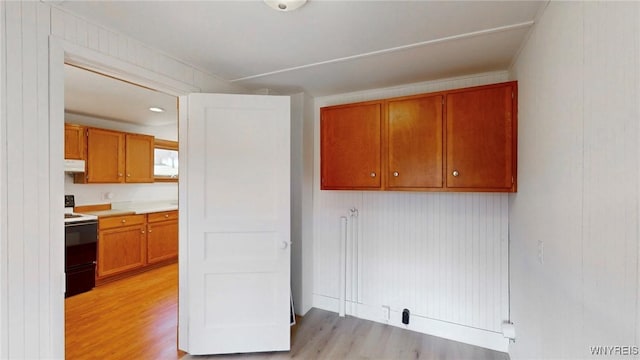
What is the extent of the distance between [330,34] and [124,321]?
314cm

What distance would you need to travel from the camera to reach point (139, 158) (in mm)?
4410

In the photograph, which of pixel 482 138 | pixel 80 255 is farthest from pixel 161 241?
pixel 482 138

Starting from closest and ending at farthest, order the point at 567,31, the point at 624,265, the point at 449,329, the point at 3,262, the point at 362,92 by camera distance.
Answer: the point at 624,265, the point at 567,31, the point at 3,262, the point at 449,329, the point at 362,92

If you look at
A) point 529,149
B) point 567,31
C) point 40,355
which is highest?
point 567,31

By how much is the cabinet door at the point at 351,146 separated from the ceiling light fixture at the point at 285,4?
43.4 inches

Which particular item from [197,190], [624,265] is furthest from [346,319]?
[624,265]

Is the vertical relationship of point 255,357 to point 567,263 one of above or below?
below

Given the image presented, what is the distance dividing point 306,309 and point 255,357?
2.58ft

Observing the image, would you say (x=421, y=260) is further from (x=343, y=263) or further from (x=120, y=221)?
(x=120, y=221)

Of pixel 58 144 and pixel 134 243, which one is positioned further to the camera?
pixel 134 243

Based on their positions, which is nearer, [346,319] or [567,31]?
[567,31]

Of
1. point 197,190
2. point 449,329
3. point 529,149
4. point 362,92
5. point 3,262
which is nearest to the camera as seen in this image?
point 3,262

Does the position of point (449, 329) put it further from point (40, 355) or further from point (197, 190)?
point (40, 355)

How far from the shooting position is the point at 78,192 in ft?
12.8
